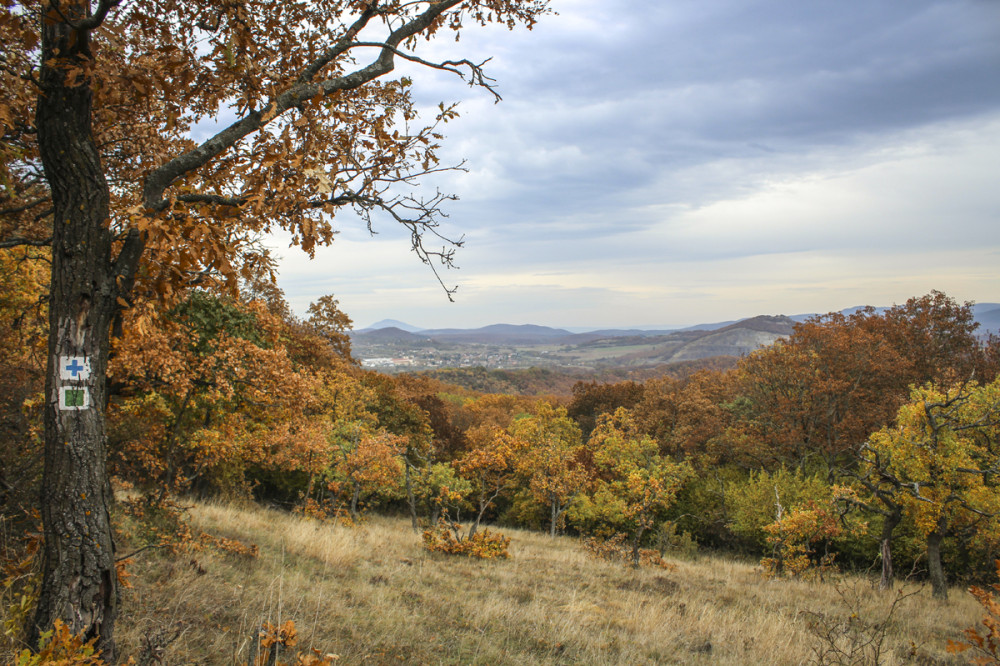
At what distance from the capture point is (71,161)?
340 cm

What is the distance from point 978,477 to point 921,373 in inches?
731

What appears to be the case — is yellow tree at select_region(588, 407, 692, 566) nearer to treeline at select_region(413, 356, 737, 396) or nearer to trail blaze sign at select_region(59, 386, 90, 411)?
trail blaze sign at select_region(59, 386, 90, 411)

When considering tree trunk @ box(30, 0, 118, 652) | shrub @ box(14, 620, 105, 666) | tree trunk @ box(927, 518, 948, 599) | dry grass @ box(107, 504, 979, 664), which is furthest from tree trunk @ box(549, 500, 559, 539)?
shrub @ box(14, 620, 105, 666)

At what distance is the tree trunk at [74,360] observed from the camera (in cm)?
330

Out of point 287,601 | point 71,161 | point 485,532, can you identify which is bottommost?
point 485,532

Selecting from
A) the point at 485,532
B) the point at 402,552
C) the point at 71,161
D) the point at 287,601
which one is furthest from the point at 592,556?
the point at 71,161

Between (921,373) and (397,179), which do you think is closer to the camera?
(397,179)

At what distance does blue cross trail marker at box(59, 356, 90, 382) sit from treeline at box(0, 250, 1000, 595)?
38cm

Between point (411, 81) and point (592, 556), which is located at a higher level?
point (411, 81)

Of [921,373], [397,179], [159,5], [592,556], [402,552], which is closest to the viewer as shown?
[159,5]

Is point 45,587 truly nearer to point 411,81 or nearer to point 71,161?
point 71,161

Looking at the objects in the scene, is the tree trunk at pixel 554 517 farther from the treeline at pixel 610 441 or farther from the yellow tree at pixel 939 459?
the yellow tree at pixel 939 459

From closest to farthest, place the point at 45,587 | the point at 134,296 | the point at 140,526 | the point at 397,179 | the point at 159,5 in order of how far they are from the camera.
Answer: the point at 45,587
the point at 134,296
the point at 159,5
the point at 397,179
the point at 140,526

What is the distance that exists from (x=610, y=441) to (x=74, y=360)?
30.0m
